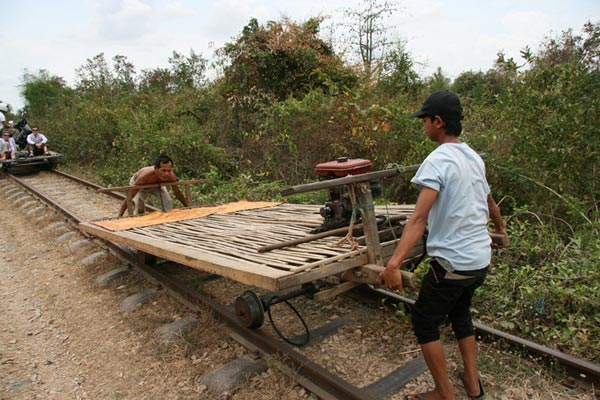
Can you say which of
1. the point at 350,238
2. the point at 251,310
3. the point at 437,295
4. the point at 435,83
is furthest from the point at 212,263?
the point at 435,83

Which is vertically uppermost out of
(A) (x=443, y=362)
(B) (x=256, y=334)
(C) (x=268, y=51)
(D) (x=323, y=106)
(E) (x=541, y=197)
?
(C) (x=268, y=51)

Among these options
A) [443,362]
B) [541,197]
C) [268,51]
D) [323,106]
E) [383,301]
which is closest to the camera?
[443,362]

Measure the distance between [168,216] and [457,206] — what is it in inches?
169

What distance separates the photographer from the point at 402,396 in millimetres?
2734

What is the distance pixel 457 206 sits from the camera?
229cm

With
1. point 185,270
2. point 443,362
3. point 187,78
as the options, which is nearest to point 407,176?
point 185,270

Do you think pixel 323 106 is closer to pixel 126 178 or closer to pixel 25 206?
pixel 126 178

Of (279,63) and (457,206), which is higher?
(279,63)

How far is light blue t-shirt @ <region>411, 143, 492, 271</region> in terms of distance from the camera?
2.26 meters

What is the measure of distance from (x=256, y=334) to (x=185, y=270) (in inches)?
88.3

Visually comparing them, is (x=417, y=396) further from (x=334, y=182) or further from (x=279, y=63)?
(x=279, y=63)

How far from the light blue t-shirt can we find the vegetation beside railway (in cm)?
143

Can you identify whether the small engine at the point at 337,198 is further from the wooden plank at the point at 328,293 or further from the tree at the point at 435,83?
the tree at the point at 435,83

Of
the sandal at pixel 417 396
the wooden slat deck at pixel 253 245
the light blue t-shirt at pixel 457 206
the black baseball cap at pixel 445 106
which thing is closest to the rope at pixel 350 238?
the wooden slat deck at pixel 253 245
